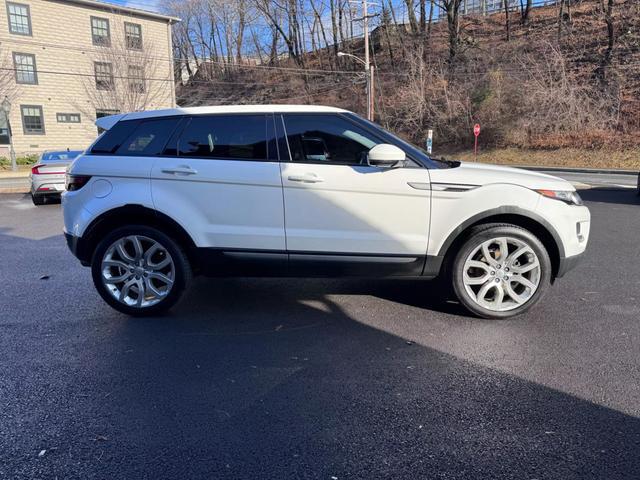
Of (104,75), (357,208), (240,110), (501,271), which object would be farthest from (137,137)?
(104,75)

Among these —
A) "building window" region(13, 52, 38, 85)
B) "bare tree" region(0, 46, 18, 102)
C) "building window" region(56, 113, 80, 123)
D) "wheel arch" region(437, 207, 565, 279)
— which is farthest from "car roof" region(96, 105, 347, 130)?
"building window" region(56, 113, 80, 123)

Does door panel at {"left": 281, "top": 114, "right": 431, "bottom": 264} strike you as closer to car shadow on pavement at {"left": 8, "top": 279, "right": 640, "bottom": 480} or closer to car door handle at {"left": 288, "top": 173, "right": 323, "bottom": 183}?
car door handle at {"left": 288, "top": 173, "right": 323, "bottom": 183}

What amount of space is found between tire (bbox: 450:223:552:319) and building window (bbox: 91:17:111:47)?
34.1 metres

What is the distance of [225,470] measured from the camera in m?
2.37

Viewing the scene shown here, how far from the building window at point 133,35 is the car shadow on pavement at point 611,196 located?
28.9 metres

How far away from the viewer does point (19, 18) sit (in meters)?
30.0

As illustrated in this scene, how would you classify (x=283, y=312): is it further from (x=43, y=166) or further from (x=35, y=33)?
(x=35, y=33)

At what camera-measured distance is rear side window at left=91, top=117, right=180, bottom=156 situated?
14.2 feet

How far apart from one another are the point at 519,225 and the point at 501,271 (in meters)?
0.43

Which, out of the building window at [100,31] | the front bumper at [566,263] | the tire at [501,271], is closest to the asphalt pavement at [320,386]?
the tire at [501,271]

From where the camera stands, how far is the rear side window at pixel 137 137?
14.2 feet

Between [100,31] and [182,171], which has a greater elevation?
[100,31]

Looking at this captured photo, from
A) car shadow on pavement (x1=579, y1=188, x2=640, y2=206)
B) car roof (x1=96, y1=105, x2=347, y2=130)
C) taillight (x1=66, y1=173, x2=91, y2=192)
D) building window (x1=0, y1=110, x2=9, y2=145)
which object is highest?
building window (x1=0, y1=110, x2=9, y2=145)

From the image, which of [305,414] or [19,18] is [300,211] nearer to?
[305,414]
